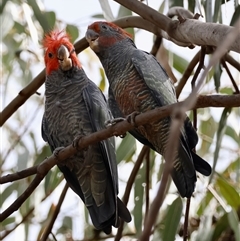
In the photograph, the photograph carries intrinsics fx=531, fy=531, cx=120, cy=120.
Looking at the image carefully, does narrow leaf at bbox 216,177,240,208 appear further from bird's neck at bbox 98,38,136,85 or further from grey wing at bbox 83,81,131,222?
bird's neck at bbox 98,38,136,85

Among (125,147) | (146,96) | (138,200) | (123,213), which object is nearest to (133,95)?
(146,96)

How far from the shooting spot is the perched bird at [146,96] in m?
1.78

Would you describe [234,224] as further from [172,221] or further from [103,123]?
[103,123]

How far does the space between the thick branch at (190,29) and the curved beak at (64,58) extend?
1.95ft

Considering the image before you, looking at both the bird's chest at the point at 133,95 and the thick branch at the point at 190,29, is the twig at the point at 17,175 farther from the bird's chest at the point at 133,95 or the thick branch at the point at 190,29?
the thick branch at the point at 190,29

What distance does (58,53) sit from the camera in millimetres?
2184

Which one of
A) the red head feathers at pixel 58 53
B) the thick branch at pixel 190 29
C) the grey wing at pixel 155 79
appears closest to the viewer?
the thick branch at pixel 190 29

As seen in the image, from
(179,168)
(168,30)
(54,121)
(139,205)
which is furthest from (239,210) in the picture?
(168,30)

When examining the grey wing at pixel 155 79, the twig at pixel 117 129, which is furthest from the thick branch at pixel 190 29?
the grey wing at pixel 155 79

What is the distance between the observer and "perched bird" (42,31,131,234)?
6.57 ft

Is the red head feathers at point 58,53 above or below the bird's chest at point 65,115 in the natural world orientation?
above

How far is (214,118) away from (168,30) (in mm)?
1607

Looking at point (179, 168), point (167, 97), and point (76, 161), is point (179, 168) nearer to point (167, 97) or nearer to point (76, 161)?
point (167, 97)

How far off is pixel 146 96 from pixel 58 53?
0.50 meters
